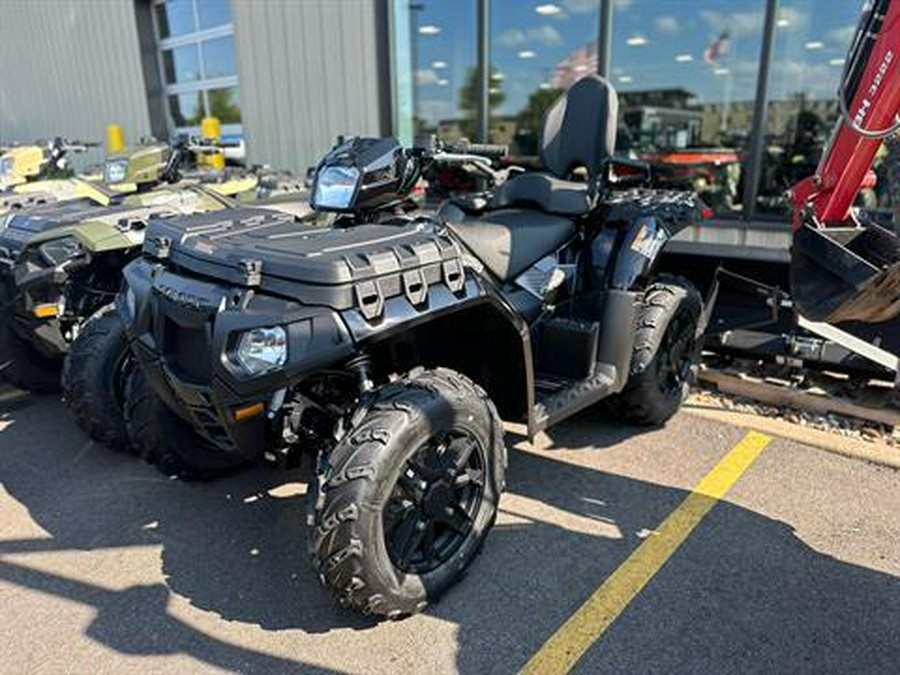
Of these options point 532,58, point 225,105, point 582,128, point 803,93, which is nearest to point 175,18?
point 225,105

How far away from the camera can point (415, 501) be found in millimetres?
2584

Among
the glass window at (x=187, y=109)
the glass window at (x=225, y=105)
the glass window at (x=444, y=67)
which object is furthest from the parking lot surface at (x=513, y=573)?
the glass window at (x=187, y=109)

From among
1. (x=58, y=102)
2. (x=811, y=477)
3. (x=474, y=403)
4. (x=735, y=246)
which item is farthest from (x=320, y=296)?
(x=58, y=102)

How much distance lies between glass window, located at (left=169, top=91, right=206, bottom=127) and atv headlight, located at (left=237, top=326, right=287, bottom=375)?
13.0 metres

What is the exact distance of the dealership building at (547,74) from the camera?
731cm

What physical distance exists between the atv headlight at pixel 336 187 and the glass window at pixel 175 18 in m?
12.1

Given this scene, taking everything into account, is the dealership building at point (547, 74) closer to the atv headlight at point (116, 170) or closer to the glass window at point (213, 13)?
the glass window at point (213, 13)

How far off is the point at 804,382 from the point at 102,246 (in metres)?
4.36

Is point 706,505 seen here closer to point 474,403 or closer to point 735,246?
point 474,403

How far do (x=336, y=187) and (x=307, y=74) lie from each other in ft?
24.8

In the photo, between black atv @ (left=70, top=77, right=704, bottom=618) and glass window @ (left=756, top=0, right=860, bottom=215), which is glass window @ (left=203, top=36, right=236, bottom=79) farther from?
black atv @ (left=70, top=77, right=704, bottom=618)

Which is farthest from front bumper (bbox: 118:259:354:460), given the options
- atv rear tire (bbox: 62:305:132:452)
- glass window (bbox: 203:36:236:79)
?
glass window (bbox: 203:36:236:79)

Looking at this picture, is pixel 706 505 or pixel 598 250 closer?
pixel 706 505

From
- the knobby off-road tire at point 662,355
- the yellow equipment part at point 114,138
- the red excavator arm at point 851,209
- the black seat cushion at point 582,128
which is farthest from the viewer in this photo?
the yellow equipment part at point 114,138
